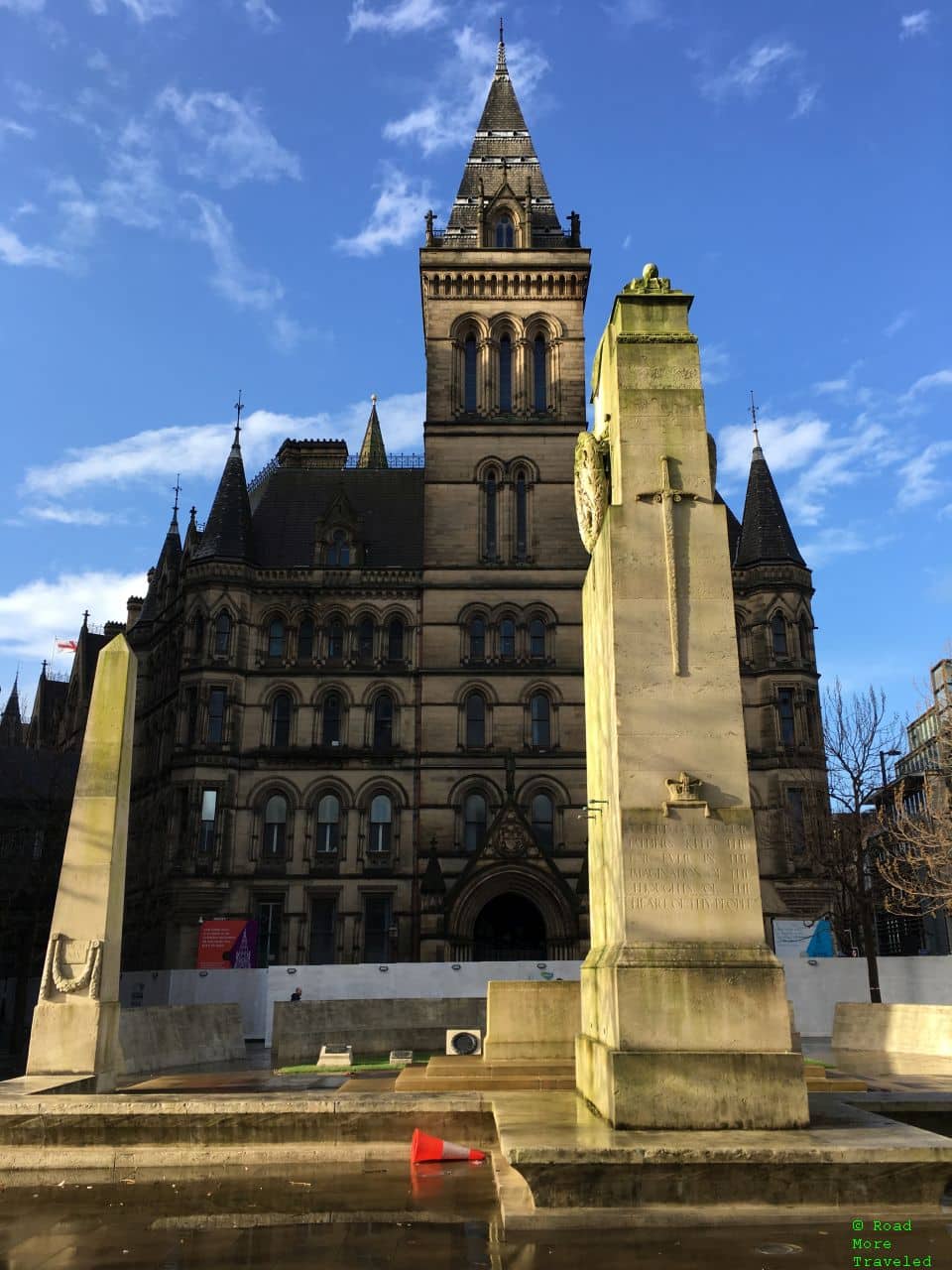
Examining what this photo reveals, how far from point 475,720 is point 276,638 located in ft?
28.2

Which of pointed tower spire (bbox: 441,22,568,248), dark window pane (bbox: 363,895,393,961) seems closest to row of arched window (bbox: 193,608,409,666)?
dark window pane (bbox: 363,895,393,961)

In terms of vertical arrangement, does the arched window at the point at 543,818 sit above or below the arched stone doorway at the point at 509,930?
above

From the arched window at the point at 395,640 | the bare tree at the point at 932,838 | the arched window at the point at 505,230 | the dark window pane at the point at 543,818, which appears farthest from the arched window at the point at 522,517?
the bare tree at the point at 932,838

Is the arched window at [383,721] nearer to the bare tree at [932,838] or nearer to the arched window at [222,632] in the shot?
the arched window at [222,632]

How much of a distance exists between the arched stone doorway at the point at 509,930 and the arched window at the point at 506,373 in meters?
20.1

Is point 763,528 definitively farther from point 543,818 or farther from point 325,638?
point 325,638

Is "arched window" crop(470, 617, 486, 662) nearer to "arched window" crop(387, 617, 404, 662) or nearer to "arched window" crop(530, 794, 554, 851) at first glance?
"arched window" crop(387, 617, 404, 662)

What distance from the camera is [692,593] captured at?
10.5 m

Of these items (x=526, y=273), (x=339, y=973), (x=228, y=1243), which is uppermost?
(x=526, y=273)

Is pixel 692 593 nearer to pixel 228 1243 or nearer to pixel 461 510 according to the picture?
pixel 228 1243

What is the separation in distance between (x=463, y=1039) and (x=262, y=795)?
23.1 m

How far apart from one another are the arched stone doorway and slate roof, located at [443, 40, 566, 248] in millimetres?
27926

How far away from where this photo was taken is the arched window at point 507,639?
4188cm

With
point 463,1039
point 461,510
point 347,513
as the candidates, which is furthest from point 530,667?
point 463,1039
